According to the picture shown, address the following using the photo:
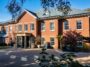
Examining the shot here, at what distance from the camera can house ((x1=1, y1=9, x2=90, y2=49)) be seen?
1486 inches

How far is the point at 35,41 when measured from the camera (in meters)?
44.4

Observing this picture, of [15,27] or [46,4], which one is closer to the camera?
[46,4]

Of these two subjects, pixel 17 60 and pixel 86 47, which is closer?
pixel 17 60

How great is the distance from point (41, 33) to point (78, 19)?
31.5ft

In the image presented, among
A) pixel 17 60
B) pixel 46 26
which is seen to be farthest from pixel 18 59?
pixel 46 26

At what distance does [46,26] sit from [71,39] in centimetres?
862

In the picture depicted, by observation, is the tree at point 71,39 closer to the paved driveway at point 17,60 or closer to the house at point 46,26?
the house at point 46,26

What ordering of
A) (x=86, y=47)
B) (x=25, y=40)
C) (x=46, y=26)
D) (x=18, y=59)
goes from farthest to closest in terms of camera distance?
(x=25, y=40) → (x=46, y=26) → (x=86, y=47) → (x=18, y=59)

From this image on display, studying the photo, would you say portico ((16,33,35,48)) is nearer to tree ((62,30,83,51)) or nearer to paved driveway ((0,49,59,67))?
tree ((62,30,83,51))

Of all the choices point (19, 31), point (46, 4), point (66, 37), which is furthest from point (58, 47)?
point (46, 4)

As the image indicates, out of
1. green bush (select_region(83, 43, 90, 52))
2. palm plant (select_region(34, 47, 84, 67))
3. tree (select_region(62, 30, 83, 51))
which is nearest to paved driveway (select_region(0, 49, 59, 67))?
tree (select_region(62, 30, 83, 51))

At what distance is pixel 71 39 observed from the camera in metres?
36.3

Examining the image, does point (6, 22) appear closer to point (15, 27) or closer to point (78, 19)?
point (15, 27)

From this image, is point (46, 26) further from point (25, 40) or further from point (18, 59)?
point (18, 59)
